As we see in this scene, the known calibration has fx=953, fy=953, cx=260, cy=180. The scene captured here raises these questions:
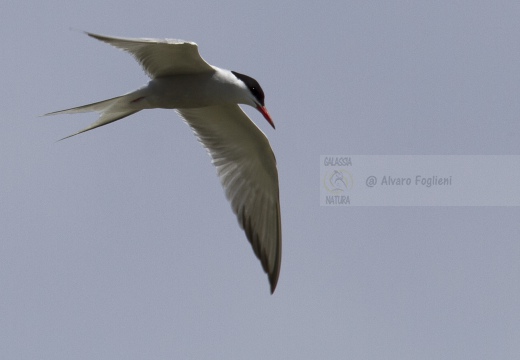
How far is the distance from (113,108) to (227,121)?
152 centimetres

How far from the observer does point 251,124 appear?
1044 centimetres

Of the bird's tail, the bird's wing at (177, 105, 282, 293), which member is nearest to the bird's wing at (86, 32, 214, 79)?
the bird's tail

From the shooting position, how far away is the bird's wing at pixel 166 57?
8953 millimetres

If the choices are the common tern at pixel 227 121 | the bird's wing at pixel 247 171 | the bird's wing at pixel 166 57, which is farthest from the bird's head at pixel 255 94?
the bird's wing at pixel 247 171

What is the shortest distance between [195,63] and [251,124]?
138cm

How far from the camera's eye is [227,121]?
1052 centimetres

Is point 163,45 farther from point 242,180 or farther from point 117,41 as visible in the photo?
point 242,180

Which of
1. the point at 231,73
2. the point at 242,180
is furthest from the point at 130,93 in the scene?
the point at 242,180

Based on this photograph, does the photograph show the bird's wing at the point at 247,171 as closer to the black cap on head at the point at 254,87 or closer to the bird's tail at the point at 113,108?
the black cap on head at the point at 254,87

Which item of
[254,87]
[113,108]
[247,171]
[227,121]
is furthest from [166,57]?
[247,171]

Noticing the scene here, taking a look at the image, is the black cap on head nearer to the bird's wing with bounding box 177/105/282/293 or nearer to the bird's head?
the bird's head

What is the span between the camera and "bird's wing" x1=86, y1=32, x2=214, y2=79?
8.95 metres

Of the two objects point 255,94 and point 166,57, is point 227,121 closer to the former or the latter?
point 255,94

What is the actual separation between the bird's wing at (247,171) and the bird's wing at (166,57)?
1.10 metres
